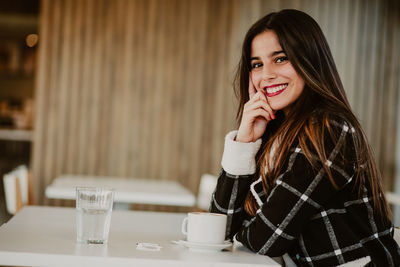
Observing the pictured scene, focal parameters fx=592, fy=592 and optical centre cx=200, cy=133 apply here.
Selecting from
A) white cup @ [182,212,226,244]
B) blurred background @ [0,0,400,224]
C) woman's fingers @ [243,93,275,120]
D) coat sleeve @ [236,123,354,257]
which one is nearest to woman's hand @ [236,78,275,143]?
woman's fingers @ [243,93,275,120]

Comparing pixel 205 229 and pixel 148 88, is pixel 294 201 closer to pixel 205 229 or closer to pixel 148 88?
pixel 205 229

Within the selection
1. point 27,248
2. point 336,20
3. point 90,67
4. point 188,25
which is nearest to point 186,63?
point 188,25

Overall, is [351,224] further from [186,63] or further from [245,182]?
[186,63]

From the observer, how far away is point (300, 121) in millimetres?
1473

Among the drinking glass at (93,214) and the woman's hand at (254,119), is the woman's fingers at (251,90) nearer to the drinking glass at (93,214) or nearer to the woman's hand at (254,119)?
the woman's hand at (254,119)

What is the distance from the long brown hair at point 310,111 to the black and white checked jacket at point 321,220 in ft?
0.08

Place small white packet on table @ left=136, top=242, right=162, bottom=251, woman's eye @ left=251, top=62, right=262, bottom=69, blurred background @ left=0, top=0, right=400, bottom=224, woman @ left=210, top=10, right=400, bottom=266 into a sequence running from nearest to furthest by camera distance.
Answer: small white packet on table @ left=136, top=242, right=162, bottom=251 → woman @ left=210, top=10, right=400, bottom=266 → woman's eye @ left=251, top=62, right=262, bottom=69 → blurred background @ left=0, top=0, right=400, bottom=224

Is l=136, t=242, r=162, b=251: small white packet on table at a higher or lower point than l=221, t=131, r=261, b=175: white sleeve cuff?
lower

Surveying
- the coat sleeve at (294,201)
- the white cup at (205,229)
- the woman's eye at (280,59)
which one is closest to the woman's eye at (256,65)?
the woman's eye at (280,59)

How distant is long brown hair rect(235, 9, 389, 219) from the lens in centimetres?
140

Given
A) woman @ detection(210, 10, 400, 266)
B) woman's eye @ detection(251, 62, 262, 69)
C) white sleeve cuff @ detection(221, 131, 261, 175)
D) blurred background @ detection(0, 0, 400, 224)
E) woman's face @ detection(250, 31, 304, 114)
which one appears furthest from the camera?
blurred background @ detection(0, 0, 400, 224)

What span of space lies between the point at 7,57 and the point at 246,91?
17.9 ft

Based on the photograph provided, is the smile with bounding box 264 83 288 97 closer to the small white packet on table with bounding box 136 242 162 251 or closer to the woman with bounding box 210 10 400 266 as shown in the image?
the woman with bounding box 210 10 400 266

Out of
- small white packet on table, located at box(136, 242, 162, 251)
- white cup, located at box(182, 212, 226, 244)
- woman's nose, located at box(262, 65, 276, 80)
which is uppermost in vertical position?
woman's nose, located at box(262, 65, 276, 80)
